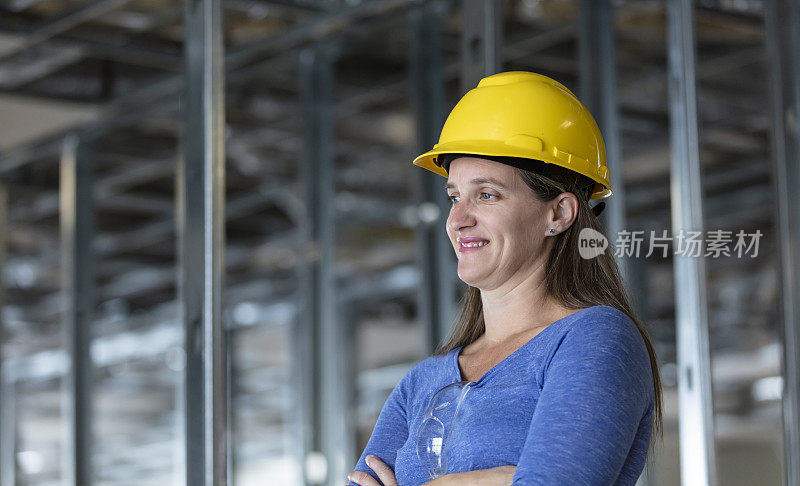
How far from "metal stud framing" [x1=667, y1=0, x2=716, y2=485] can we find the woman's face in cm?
240

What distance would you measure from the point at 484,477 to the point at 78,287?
5317 mm

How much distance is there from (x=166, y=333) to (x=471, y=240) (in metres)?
11.5

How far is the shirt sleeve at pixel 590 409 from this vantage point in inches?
61.7

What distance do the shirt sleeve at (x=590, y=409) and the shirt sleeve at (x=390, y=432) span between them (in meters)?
0.45

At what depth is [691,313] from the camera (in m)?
4.19

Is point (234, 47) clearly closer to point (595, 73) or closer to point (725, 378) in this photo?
point (595, 73)

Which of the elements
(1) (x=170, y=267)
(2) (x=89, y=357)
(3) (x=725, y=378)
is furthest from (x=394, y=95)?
(3) (x=725, y=378)

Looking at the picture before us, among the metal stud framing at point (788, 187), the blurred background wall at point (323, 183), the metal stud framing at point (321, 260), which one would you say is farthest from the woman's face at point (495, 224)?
the metal stud framing at point (321, 260)

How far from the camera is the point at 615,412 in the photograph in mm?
1600

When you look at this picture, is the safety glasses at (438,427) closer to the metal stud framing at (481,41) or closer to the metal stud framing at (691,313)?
the metal stud framing at (481,41)

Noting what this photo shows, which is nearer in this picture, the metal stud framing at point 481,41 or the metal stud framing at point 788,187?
the metal stud framing at point 481,41

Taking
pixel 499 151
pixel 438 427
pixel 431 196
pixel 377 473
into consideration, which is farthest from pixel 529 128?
pixel 431 196

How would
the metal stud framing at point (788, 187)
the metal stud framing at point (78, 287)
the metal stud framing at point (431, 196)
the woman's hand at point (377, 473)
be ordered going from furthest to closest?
the metal stud framing at point (78, 287)
the metal stud framing at point (431, 196)
the metal stud framing at point (788, 187)
the woman's hand at point (377, 473)

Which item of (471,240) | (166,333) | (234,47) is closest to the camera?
(471,240)
